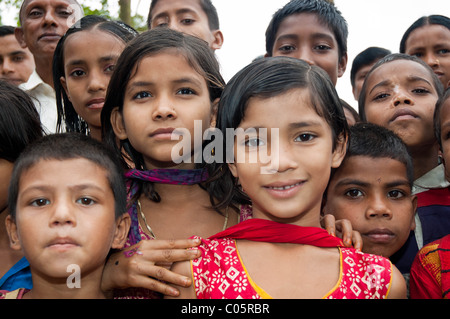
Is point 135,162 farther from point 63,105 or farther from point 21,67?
point 21,67

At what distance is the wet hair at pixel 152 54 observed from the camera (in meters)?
2.56

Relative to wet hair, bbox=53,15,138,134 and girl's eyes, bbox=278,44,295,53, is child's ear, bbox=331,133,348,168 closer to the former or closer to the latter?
wet hair, bbox=53,15,138,134

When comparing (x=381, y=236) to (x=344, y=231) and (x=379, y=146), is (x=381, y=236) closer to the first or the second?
(x=344, y=231)

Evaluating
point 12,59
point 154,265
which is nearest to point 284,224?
point 154,265

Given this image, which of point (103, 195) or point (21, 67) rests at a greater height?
point (21, 67)

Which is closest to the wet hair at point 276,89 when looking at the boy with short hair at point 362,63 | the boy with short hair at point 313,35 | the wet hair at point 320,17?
the boy with short hair at point 313,35

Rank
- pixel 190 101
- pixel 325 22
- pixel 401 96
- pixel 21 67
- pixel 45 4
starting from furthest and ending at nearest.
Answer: pixel 21 67, pixel 45 4, pixel 325 22, pixel 401 96, pixel 190 101

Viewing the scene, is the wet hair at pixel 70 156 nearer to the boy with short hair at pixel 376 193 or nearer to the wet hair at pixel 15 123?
the wet hair at pixel 15 123

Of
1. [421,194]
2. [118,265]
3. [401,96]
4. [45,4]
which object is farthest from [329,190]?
[45,4]

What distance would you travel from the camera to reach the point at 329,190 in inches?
111

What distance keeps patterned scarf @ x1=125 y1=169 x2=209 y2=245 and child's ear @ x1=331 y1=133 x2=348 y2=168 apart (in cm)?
69

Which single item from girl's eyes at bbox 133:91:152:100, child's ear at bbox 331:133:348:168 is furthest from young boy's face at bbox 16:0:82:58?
child's ear at bbox 331:133:348:168

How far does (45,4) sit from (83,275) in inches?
123

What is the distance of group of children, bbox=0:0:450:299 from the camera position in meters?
2.04
